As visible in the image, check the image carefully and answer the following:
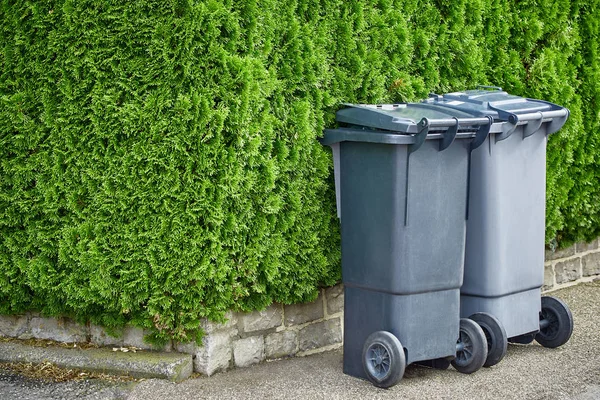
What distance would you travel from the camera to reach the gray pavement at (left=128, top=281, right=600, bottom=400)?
5.39m

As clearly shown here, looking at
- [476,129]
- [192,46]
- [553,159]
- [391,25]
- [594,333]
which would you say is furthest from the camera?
[553,159]

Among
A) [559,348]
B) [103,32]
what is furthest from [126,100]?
[559,348]

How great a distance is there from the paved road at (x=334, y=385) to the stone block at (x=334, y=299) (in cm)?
38

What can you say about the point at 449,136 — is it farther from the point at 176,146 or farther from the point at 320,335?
the point at 320,335

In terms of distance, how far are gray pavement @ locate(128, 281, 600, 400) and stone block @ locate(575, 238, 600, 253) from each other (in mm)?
2564

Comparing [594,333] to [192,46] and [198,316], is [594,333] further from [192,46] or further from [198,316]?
[192,46]

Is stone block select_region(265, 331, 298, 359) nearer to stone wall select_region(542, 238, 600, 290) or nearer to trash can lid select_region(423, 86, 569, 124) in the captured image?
trash can lid select_region(423, 86, 569, 124)

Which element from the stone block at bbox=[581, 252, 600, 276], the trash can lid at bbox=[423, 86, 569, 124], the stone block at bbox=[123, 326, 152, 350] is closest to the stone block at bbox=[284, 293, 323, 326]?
the stone block at bbox=[123, 326, 152, 350]

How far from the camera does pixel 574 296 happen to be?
8156 millimetres

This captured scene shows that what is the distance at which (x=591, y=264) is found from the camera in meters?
8.89

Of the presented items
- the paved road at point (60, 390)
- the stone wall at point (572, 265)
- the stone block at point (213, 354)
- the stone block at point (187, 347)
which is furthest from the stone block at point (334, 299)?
the stone wall at point (572, 265)

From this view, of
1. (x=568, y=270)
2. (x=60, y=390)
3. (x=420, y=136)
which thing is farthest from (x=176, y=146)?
(x=568, y=270)

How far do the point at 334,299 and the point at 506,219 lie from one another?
4.21 ft

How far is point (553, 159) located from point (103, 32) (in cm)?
392
